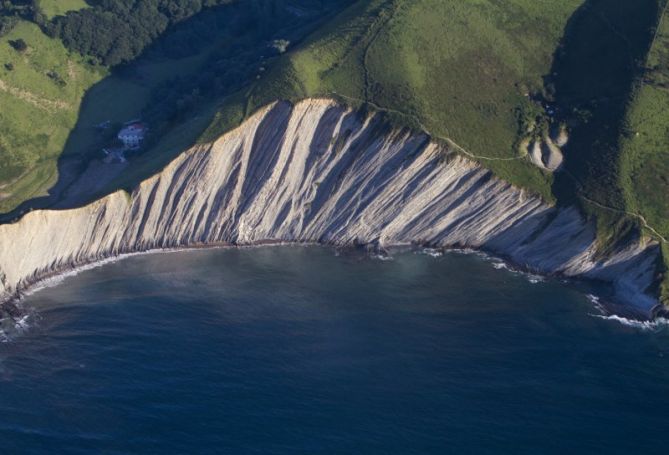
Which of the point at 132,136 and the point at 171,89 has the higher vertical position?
the point at 171,89

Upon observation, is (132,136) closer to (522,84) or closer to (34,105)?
(34,105)

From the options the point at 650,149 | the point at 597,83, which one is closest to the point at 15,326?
the point at 650,149

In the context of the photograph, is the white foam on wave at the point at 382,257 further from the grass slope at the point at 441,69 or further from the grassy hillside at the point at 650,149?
the grassy hillside at the point at 650,149

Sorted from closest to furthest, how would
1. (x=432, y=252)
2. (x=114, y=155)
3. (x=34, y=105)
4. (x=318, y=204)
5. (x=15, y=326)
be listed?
(x=15, y=326), (x=432, y=252), (x=318, y=204), (x=114, y=155), (x=34, y=105)

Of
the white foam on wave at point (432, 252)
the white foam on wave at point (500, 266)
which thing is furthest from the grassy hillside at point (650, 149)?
the white foam on wave at point (432, 252)

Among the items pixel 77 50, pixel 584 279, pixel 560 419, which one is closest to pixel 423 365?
pixel 560 419

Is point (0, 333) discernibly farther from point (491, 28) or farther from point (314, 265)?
point (491, 28)
